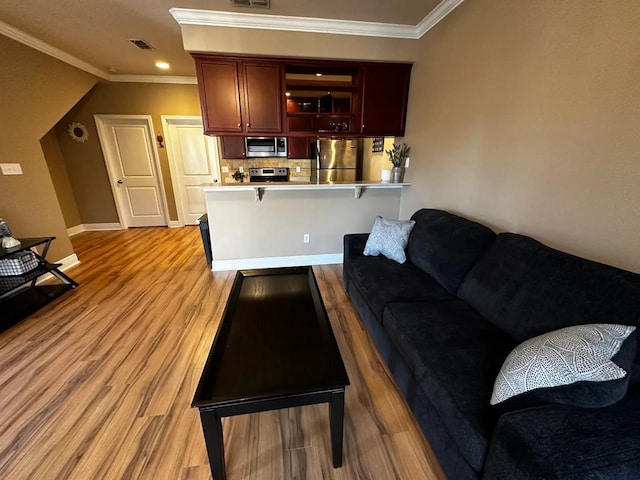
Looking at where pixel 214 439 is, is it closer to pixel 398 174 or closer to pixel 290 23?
pixel 398 174

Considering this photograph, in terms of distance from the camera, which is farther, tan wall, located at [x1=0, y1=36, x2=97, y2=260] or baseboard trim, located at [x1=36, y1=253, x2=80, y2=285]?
baseboard trim, located at [x1=36, y1=253, x2=80, y2=285]

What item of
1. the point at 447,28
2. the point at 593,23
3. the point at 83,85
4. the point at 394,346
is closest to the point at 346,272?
the point at 394,346

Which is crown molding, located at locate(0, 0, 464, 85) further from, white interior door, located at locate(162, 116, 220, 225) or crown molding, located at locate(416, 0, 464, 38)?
white interior door, located at locate(162, 116, 220, 225)

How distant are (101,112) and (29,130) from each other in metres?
2.02

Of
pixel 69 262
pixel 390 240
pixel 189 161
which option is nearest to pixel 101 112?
pixel 189 161

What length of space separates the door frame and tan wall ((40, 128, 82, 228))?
2.15 ft

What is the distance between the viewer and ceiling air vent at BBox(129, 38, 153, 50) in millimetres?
3186

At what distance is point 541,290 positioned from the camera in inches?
50.4

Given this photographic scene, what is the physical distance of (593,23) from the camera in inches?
52.1

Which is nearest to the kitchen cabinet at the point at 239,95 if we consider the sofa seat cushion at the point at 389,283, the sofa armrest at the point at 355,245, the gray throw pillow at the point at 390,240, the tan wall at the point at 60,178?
the sofa armrest at the point at 355,245

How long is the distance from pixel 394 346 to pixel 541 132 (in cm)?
157

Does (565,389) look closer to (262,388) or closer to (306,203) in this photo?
(262,388)

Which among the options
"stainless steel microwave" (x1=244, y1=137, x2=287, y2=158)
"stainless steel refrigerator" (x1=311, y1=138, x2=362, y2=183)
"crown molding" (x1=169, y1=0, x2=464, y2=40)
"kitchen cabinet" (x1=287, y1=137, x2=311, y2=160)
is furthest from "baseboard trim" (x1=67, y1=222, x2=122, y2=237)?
"crown molding" (x1=169, y1=0, x2=464, y2=40)

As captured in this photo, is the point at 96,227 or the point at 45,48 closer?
the point at 45,48
